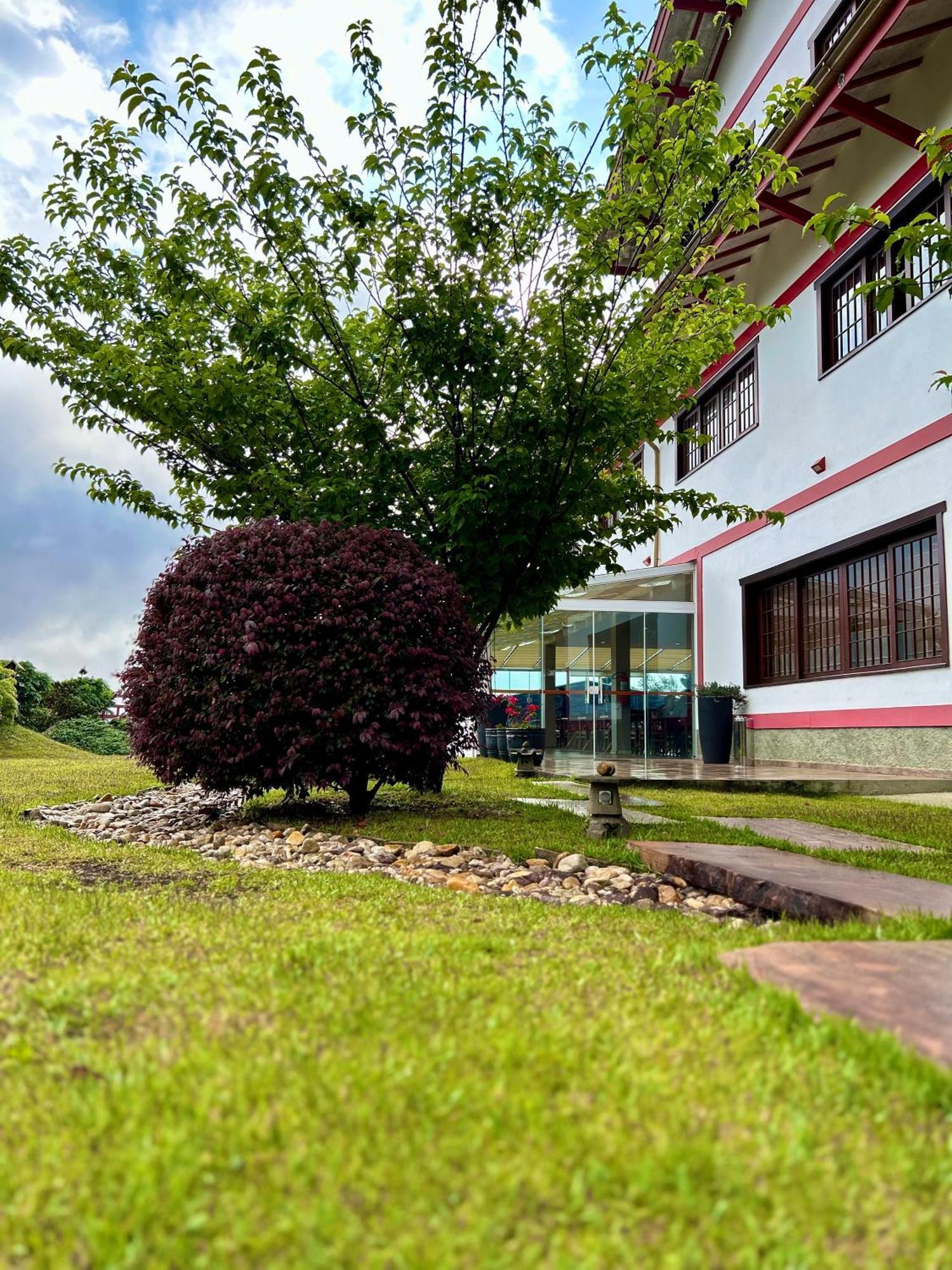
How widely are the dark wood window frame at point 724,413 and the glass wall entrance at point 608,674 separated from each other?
8.95 feet

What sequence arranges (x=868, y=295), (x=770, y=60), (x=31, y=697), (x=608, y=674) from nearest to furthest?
(x=868, y=295)
(x=770, y=60)
(x=608, y=674)
(x=31, y=697)

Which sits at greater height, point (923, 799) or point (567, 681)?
point (567, 681)

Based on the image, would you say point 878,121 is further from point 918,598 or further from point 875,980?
point 875,980

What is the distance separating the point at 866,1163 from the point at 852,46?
11.0 meters

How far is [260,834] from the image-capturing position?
6.15 m

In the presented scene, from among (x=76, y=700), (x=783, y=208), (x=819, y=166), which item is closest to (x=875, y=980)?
(x=783, y=208)

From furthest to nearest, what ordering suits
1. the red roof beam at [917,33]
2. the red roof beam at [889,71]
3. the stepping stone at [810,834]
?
1. the red roof beam at [889,71]
2. the red roof beam at [917,33]
3. the stepping stone at [810,834]

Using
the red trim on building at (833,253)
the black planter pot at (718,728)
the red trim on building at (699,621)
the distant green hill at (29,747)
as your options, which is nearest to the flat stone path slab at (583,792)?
the red trim on building at (833,253)

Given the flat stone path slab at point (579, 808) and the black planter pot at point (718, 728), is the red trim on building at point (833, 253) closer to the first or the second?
the flat stone path slab at point (579, 808)

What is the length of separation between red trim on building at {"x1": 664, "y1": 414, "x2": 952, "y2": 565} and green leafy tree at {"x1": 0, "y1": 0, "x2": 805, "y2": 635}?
290 cm

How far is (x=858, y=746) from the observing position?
1111cm

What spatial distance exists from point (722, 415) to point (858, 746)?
710 centimetres

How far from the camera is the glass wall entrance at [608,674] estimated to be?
14656mm

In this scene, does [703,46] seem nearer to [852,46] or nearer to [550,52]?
[852,46]
